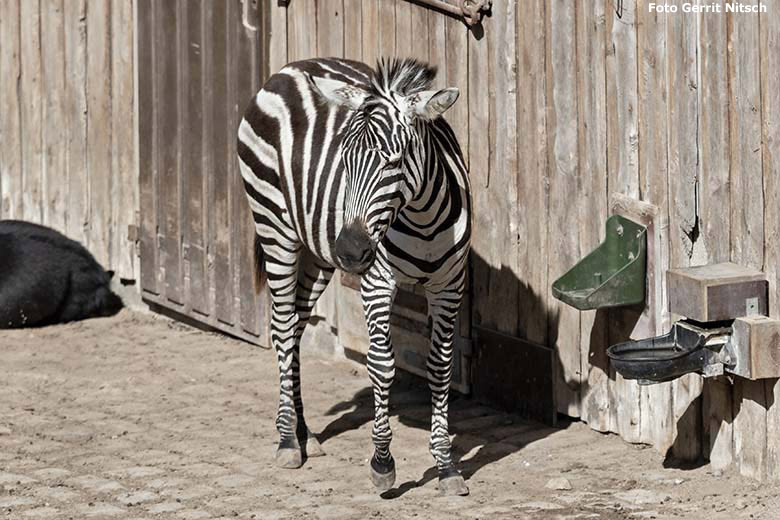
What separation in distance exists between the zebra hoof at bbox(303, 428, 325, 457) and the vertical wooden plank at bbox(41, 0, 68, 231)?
428cm

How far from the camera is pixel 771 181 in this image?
228 inches

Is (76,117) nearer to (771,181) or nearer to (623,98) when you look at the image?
(623,98)

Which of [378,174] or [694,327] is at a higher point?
[378,174]

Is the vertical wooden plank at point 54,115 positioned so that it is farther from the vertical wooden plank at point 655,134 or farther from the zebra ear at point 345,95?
the vertical wooden plank at point 655,134

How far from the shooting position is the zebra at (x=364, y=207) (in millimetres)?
5859

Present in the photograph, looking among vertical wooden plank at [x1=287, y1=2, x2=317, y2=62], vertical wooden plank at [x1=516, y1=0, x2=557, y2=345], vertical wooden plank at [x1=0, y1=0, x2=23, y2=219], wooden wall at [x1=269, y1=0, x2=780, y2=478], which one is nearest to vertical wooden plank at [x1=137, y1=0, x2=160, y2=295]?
vertical wooden plank at [x1=287, y1=2, x2=317, y2=62]

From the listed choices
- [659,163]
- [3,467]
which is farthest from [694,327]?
[3,467]

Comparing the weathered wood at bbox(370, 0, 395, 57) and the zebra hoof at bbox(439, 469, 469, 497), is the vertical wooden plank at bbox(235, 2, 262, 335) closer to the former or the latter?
the weathered wood at bbox(370, 0, 395, 57)

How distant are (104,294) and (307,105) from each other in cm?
361

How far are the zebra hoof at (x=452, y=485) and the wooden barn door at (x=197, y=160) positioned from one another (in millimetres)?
2860

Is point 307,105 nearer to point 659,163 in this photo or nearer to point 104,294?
point 659,163

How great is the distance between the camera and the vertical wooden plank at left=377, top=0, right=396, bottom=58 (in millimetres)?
7877

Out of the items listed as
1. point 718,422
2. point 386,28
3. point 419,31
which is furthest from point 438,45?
point 718,422

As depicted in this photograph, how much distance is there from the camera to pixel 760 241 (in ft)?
19.3
